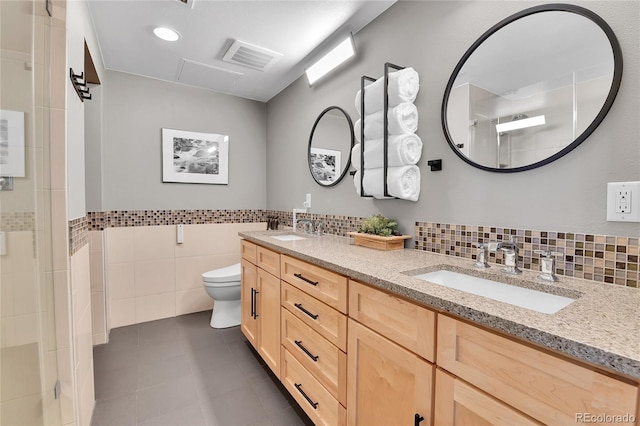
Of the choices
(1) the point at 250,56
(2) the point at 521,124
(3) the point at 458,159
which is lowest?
(3) the point at 458,159

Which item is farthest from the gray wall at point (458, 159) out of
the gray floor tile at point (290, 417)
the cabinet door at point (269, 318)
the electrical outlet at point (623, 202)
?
the gray floor tile at point (290, 417)

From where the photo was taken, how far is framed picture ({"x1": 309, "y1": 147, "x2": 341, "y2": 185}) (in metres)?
2.22

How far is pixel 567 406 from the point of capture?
0.56 m

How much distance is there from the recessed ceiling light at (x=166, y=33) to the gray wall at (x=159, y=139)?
81cm

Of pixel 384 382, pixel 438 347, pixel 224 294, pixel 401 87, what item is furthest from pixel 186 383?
pixel 401 87

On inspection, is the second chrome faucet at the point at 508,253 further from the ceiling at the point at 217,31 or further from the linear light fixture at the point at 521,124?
the ceiling at the point at 217,31

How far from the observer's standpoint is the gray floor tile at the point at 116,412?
58.7 inches

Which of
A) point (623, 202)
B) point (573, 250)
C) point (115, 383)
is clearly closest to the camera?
point (623, 202)

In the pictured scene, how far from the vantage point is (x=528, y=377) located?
0.62 metres

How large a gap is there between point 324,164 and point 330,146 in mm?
154

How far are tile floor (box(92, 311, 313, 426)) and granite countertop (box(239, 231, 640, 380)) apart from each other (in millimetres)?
996

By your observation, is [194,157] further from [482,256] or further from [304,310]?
[482,256]

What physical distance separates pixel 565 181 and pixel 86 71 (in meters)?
2.92

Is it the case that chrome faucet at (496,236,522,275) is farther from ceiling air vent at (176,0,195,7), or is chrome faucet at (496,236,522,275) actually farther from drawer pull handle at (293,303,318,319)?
ceiling air vent at (176,0,195,7)
